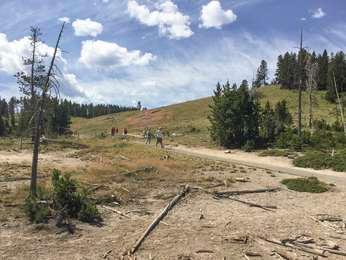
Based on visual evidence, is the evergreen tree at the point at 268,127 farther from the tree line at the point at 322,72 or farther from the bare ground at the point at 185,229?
the tree line at the point at 322,72

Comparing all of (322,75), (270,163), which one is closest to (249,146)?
(270,163)

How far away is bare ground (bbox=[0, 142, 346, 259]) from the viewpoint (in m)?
12.9

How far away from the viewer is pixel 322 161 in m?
30.7

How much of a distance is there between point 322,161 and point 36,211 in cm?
2044

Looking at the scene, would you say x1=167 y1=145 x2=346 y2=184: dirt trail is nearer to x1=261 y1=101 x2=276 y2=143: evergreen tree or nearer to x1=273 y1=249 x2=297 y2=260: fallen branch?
x1=261 y1=101 x2=276 y2=143: evergreen tree

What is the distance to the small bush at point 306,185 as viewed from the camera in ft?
72.6

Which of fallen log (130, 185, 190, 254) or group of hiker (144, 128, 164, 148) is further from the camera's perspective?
group of hiker (144, 128, 164, 148)

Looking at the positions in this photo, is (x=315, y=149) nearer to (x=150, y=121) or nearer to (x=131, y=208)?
(x=131, y=208)

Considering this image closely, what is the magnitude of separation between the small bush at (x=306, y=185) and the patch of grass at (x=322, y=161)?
626 cm

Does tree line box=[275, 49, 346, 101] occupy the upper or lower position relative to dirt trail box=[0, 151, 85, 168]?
upper

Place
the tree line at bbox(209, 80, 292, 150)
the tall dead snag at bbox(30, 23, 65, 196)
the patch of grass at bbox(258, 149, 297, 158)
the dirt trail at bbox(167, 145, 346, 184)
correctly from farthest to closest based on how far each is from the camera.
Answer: the tree line at bbox(209, 80, 292, 150) < the patch of grass at bbox(258, 149, 297, 158) < the dirt trail at bbox(167, 145, 346, 184) < the tall dead snag at bbox(30, 23, 65, 196)

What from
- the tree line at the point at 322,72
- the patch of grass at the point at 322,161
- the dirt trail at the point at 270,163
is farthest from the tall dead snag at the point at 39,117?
the tree line at the point at 322,72

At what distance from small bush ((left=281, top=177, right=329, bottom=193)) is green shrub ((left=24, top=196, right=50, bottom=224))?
38.6ft

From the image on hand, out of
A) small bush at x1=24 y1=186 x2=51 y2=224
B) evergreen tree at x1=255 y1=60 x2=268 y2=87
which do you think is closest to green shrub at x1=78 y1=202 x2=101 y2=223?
small bush at x1=24 y1=186 x2=51 y2=224
